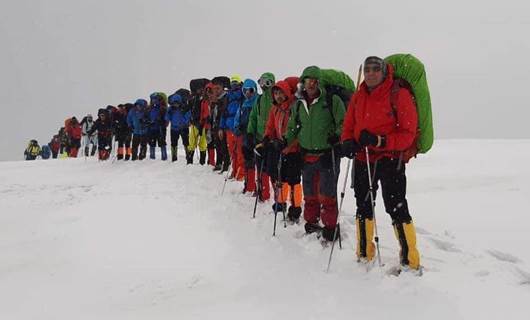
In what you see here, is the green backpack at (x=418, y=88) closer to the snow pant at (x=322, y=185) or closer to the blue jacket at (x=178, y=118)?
the snow pant at (x=322, y=185)

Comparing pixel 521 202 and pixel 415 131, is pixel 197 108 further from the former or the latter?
pixel 415 131

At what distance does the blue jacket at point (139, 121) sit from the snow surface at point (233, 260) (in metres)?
5.66

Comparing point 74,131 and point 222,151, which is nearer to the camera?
point 222,151

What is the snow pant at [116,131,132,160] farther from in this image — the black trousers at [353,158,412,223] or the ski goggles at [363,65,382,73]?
the ski goggles at [363,65,382,73]

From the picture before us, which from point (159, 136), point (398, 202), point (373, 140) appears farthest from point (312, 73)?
point (159, 136)

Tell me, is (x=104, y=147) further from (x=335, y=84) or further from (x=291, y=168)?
(x=335, y=84)

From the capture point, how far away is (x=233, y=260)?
576 centimetres

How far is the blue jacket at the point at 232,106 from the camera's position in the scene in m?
10.9

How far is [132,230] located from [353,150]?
3564 mm

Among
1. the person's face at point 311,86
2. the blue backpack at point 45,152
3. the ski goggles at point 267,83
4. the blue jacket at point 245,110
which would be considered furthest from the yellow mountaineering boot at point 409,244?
the blue backpack at point 45,152

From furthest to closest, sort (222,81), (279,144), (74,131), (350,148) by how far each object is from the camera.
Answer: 1. (74,131)
2. (222,81)
3. (279,144)
4. (350,148)

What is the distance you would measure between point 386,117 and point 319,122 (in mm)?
1382

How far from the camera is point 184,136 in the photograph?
563 inches

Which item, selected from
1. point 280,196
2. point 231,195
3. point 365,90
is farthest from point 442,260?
point 231,195
